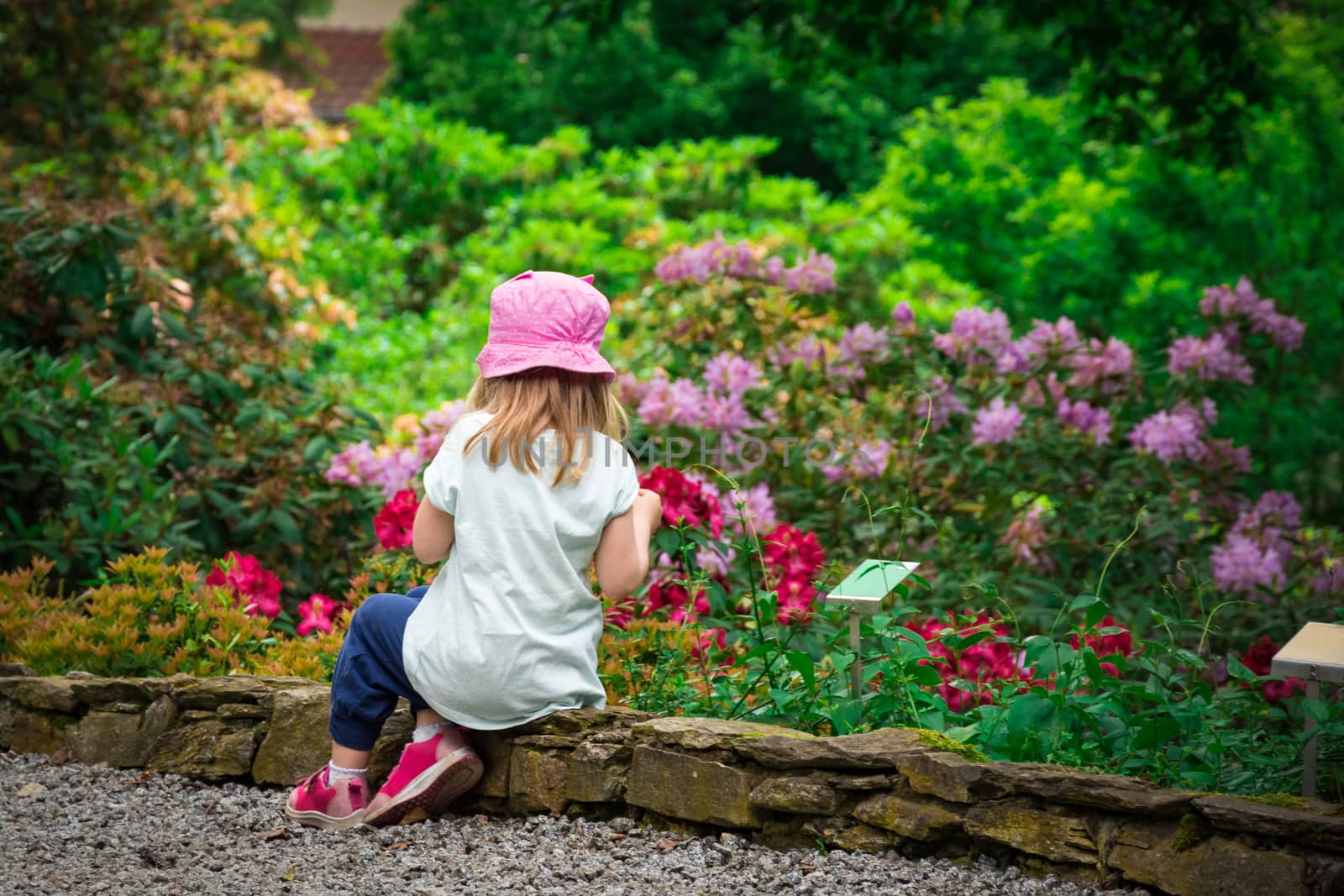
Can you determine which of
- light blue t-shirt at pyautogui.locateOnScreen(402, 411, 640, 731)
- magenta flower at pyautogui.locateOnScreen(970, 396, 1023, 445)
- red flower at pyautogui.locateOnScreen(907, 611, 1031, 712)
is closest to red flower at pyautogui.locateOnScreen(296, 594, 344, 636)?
light blue t-shirt at pyautogui.locateOnScreen(402, 411, 640, 731)

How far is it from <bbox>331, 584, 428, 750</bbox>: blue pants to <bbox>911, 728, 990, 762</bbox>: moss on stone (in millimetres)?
954

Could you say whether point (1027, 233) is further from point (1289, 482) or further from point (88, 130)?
point (88, 130)

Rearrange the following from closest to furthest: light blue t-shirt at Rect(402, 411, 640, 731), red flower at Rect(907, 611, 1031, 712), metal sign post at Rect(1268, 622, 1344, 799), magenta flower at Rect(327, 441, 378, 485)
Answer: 1. metal sign post at Rect(1268, 622, 1344, 799)
2. light blue t-shirt at Rect(402, 411, 640, 731)
3. red flower at Rect(907, 611, 1031, 712)
4. magenta flower at Rect(327, 441, 378, 485)

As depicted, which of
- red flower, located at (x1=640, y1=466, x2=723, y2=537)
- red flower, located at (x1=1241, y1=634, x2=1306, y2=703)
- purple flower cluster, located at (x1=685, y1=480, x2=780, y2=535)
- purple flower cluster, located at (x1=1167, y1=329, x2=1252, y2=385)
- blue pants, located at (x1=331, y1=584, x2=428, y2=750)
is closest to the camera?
blue pants, located at (x1=331, y1=584, x2=428, y2=750)

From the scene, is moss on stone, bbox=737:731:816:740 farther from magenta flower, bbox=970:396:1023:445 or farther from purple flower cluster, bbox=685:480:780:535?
magenta flower, bbox=970:396:1023:445

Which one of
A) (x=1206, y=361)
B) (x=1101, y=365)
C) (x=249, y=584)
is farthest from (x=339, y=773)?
(x=1206, y=361)

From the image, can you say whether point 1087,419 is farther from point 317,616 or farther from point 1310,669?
point 317,616

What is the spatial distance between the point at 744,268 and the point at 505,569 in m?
2.39

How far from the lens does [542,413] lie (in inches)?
98.0

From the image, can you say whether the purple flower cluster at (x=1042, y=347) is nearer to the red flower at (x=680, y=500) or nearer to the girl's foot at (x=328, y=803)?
the red flower at (x=680, y=500)

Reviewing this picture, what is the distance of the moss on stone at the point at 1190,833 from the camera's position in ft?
6.62

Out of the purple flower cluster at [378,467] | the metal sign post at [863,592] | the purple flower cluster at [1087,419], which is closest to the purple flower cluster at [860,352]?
the purple flower cluster at [1087,419]

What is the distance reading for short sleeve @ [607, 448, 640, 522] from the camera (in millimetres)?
2492

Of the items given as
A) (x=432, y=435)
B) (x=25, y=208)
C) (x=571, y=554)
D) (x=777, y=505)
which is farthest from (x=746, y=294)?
(x=25, y=208)
